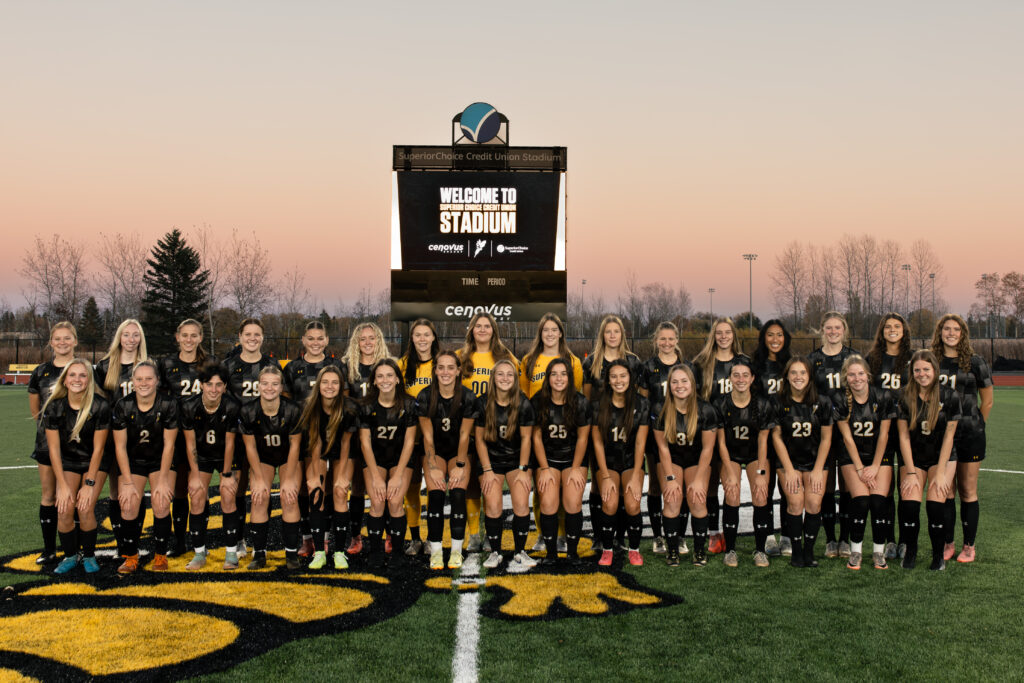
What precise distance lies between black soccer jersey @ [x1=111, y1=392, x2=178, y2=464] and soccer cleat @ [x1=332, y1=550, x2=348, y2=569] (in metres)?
1.46

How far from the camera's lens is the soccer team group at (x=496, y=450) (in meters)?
5.09

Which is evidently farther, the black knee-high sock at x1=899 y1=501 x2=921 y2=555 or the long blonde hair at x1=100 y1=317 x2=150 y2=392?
the long blonde hair at x1=100 y1=317 x2=150 y2=392

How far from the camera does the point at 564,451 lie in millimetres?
5301

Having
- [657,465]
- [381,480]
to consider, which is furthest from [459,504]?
[657,465]

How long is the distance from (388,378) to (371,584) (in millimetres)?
1402

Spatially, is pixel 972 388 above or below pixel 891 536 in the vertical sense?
above

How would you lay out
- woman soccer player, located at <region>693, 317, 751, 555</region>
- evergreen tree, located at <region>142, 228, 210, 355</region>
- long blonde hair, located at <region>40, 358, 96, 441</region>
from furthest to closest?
evergreen tree, located at <region>142, 228, 210, 355</region> → woman soccer player, located at <region>693, 317, 751, 555</region> → long blonde hair, located at <region>40, 358, 96, 441</region>

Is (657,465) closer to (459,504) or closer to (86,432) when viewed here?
(459,504)

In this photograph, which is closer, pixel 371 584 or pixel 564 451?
pixel 371 584

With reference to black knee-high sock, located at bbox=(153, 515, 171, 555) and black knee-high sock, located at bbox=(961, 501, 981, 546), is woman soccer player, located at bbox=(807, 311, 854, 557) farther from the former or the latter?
black knee-high sock, located at bbox=(153, 515, 171, 555)

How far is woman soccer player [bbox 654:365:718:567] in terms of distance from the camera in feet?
17.1

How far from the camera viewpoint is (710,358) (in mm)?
5648

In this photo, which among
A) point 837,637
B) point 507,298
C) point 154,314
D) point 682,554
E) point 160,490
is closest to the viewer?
point 837,637

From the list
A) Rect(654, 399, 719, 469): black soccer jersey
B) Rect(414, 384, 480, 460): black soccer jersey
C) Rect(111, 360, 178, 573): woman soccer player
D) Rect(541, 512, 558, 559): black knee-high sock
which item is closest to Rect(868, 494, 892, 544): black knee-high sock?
Rect(654, 399, 719, 469): black soccer jersey
